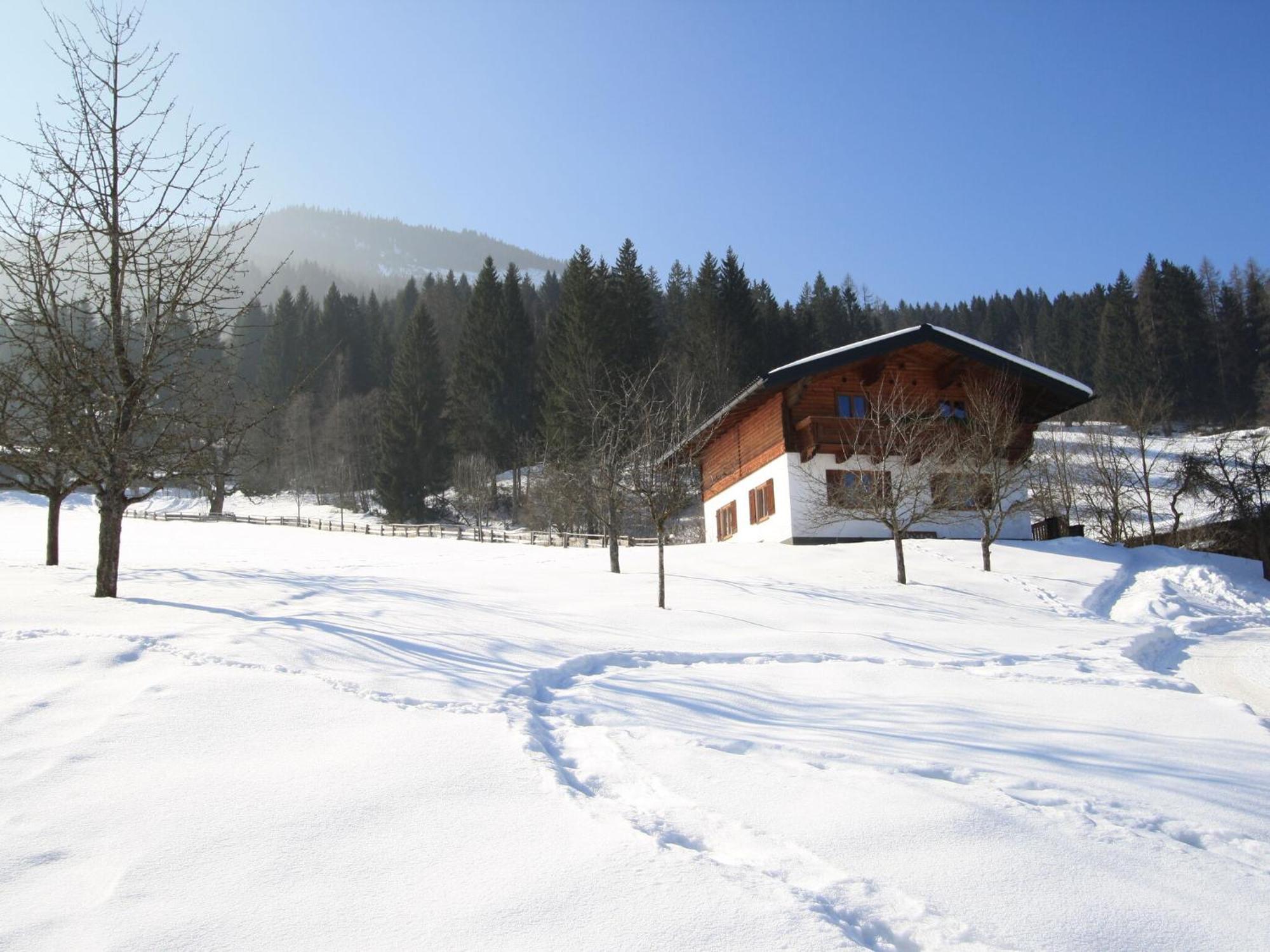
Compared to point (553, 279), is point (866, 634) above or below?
below

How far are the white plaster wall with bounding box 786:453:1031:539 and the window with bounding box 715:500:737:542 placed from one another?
5.74 m

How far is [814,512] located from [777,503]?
5.75 feet

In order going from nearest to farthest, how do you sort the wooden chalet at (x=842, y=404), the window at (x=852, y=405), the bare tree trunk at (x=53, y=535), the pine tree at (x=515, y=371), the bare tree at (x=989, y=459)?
the bare tree trunk at (x=53, y=535) → the bare tree at (x=989, y=459) → the wooden chalet at (x=842, y=404) → the window at (x=852, y=405) → the pine tree at (x=515, y=371)

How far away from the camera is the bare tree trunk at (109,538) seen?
1105 centimetres

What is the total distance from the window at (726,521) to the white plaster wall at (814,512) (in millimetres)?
5742

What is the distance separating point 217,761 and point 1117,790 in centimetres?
569

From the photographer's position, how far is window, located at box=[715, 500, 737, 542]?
3195cm

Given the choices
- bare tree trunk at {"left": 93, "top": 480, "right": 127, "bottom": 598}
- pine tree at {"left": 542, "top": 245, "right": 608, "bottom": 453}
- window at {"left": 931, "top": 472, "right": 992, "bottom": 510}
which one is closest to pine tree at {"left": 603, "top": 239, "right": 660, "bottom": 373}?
pine tree at {"left": 542, "top": 245, "right": 608, "bottom": 453}

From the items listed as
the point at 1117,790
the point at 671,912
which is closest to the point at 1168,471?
the point at 1117,790

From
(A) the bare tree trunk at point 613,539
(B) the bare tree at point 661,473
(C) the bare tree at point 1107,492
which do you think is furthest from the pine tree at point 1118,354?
(B) the bare tree at point 661,473

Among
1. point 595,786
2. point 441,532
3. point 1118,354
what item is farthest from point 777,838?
point 1118,354

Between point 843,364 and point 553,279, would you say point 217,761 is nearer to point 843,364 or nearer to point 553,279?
point 843,364

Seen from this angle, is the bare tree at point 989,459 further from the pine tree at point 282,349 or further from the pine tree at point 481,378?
the pine tree at point 282,349

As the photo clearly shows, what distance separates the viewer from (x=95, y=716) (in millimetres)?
5785
